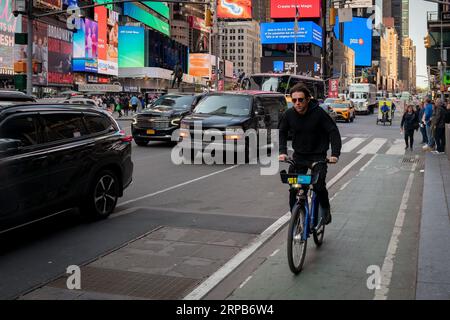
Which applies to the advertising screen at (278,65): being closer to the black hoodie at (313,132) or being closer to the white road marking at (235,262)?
the white road marking at (235,262)

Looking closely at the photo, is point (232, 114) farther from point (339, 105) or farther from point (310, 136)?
point (339, 105)

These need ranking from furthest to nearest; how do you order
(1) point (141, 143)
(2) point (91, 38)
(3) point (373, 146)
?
(2) point (91, 38) < (3) point (373, 146) < (1) point (141, 143)

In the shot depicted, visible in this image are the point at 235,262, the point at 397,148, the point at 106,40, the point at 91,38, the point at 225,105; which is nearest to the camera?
the point at 235,262

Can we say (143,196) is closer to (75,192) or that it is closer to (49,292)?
(75,192)

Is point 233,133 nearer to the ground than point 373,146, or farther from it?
farther from it

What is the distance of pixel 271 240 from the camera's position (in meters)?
7.48

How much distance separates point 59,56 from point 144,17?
5363cm

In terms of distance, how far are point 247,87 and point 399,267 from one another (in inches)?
1309

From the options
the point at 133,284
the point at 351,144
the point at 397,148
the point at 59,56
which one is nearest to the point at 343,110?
the point at 351,144

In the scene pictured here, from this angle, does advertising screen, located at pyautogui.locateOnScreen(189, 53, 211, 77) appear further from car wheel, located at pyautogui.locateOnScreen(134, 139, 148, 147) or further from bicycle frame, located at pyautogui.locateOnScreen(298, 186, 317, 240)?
bicycle frame, located at pyautogui.locateOnScreen(298, 186, 317, 240)

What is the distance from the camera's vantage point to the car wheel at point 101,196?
816 centimetres

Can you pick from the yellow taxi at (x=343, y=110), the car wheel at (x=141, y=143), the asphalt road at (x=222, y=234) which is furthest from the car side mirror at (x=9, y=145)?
the yellow taxi at (x=343, y=110)

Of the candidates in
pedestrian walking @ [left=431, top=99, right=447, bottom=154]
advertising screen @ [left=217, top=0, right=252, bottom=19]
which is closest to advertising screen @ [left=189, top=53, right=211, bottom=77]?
advertising screen @ [left=217, top=0, right=252, bottom=19]

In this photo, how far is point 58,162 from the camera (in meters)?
7.37
